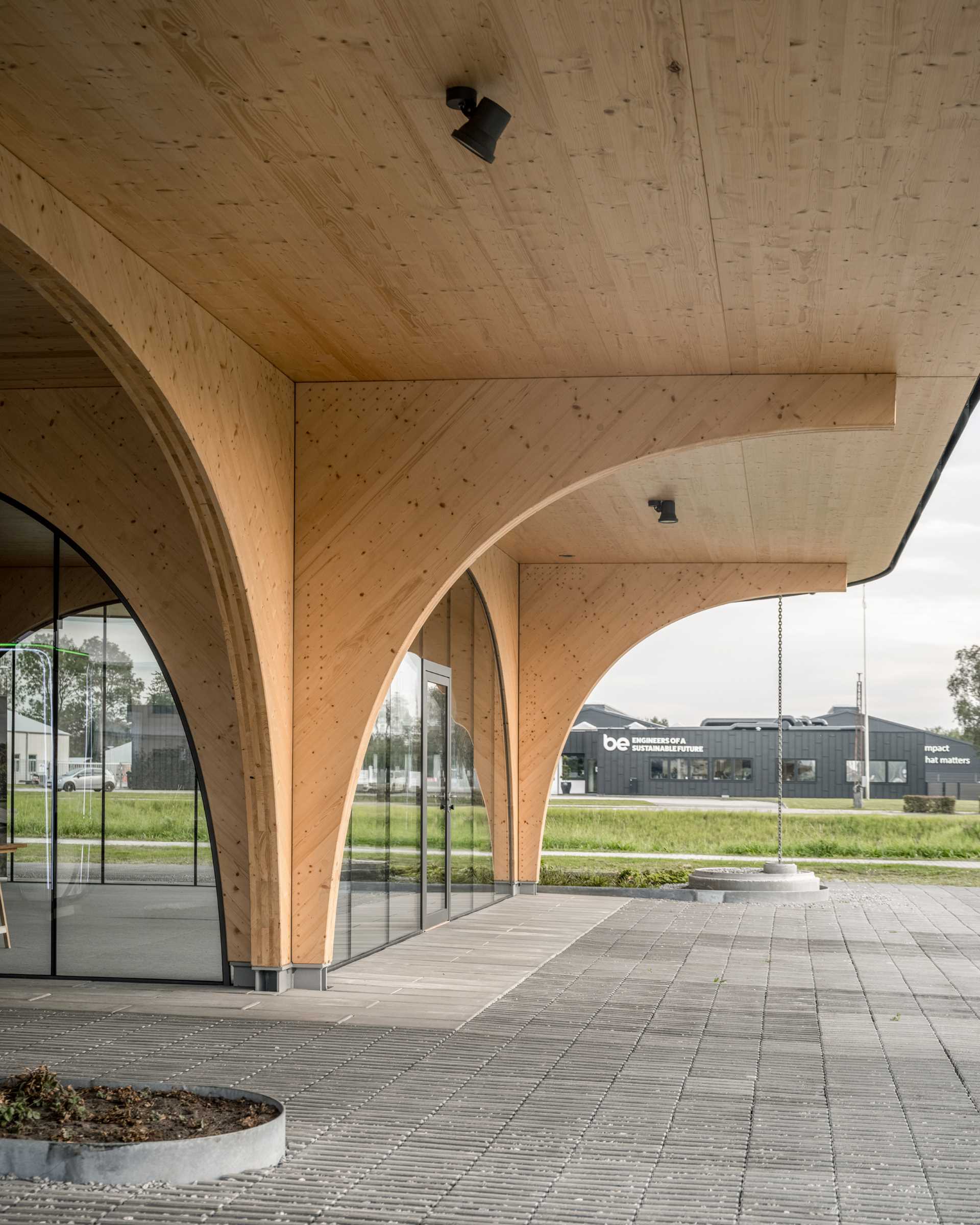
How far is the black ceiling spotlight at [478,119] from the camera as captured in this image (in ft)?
A: 13.9

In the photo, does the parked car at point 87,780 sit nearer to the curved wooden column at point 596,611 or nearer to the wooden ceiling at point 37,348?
the wooden ceiling at point 37,348

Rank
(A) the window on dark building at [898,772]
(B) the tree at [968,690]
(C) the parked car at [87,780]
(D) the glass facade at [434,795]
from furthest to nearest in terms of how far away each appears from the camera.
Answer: (A) the window on dark building at [898,772] < (B) the tree at [968,690] < (D) the glass facade at [434,795] < (C) the parked car at [87,780]

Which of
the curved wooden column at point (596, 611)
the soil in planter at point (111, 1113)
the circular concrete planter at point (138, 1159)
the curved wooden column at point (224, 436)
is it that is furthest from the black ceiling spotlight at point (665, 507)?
the circular concrete planter at point (138, 1159)

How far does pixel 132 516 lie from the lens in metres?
8.05

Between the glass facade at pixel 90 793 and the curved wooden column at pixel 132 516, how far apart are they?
0.62 ft

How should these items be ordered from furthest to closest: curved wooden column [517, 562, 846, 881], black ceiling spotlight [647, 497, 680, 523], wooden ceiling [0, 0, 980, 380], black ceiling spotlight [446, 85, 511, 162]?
curved wooden column [517, 562, 846, 881]
black ceiling spotlight [647, 497, 680, 523]
black ceiling spotlight [446, 85, 511, 162]
wooden ceiling [0, 0, 980, 380]

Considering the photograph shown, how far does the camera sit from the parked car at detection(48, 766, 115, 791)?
8367 mm

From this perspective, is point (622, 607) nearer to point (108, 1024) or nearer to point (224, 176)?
point (108, 1024)

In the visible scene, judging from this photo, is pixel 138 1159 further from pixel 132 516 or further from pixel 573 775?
pixel 573 775

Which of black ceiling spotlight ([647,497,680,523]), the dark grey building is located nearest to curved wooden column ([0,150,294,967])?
black ceiling spotlight ([647,497,680,523])

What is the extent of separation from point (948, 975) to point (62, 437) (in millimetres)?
6560

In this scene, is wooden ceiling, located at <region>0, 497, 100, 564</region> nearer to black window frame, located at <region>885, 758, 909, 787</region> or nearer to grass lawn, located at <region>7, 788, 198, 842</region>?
grass lawn, located at <region>7, 788, 198, 842</region>

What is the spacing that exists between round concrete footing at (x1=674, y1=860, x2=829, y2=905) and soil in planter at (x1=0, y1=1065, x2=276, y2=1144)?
30.7 ft

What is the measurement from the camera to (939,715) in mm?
67750
